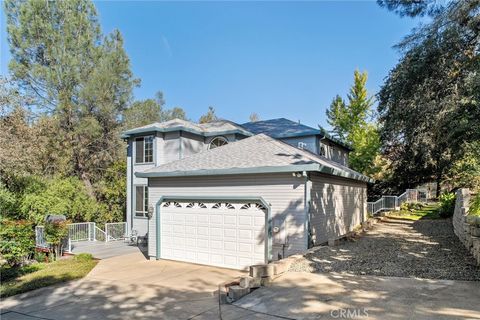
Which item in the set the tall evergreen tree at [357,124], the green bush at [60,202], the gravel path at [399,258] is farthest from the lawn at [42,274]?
the tall evergreen tree at [357,124]

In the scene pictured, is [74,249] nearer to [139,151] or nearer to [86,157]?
Answer: [139,151]

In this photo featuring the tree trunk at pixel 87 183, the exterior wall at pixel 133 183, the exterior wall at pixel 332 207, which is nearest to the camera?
the exterior wall at pixel 332 207

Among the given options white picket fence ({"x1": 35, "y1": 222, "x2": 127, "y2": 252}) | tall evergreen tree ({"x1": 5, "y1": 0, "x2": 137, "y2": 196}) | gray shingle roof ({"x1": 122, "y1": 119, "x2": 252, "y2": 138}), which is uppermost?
tall evergreen tree ({"x1": 5, "y1": 0, "x2": 137, "y2": 196})

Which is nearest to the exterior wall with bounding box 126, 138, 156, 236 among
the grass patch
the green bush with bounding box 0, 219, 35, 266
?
the green bush with bounding box 0, 219, 35, 266

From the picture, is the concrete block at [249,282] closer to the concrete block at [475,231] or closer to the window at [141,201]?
the concrete block at [475,231]

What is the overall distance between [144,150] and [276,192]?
10.3 metres

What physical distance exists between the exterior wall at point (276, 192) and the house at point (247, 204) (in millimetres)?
28

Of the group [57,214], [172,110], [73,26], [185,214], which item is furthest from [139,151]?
[172,110]

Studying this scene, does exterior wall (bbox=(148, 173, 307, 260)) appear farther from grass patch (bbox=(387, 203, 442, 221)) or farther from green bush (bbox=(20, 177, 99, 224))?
grass patch (bbox=(387, 203, 442, 221))

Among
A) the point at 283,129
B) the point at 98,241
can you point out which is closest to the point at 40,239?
the point at 98,241

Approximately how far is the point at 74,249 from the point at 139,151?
18.7ft

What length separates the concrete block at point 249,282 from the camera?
22.6ft

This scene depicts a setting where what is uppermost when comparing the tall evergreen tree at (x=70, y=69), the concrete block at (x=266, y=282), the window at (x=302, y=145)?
the tall evergreen tree at (x=70, y=69)
